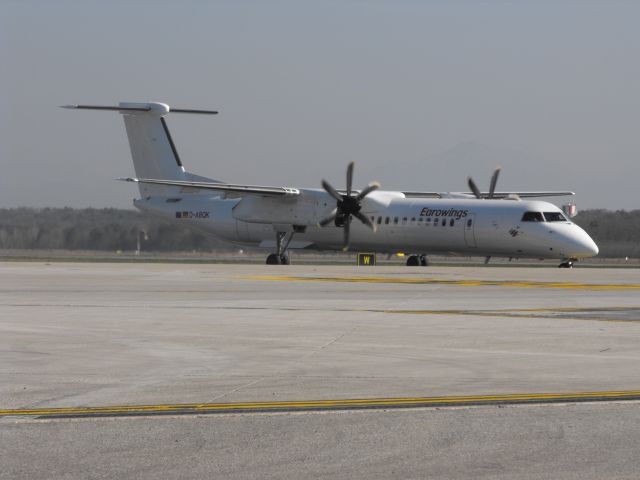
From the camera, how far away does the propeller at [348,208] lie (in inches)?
1962

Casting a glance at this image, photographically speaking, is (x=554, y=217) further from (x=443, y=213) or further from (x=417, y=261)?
(x=417, y=261)

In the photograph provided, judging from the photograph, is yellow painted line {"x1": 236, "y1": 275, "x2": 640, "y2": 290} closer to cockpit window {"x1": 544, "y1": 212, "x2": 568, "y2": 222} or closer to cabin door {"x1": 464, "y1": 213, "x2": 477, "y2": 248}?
cabin door {"x1": 464, "y1": 213, "x2": 477, "y2": 248}

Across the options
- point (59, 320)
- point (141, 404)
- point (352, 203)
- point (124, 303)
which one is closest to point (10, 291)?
point (124, 303)

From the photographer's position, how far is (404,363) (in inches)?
505

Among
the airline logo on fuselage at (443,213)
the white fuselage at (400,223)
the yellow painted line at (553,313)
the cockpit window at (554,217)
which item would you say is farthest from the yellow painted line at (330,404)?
the airline logo on fuselage at (443,213)

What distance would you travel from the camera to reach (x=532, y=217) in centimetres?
4569

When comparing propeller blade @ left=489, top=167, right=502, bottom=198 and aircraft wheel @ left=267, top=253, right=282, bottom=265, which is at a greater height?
propeller blade @ left=489, top=167, right=502, bottom=198

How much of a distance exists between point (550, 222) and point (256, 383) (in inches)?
1429

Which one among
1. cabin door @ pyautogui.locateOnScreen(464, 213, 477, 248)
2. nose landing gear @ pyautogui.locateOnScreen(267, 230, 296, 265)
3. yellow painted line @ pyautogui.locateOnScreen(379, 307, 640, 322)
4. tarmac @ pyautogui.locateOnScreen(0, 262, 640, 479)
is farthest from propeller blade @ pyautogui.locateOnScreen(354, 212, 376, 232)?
yellow painted line @ pyautogui.locateOnScreen(379, 307, 640, 322)

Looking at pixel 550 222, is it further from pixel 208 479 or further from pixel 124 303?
pixel 208 479

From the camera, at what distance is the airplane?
151ft

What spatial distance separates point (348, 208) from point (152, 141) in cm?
1496

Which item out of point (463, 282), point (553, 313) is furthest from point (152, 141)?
point (553, 313)

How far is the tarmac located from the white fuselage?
2325cm
